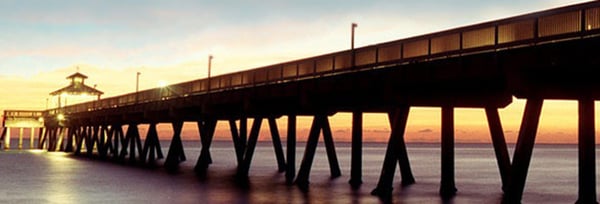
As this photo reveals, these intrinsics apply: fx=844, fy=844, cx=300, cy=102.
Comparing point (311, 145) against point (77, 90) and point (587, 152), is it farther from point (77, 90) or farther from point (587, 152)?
point (77, 90)

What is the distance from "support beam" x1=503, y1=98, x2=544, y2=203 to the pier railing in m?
1.88

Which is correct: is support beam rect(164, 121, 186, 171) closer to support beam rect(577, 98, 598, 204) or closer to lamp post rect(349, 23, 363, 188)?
lamp post rect(349, 23, 363, 188)

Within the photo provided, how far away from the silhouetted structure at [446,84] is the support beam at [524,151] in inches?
1.1

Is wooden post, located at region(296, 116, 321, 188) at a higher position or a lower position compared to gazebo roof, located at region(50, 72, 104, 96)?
lower

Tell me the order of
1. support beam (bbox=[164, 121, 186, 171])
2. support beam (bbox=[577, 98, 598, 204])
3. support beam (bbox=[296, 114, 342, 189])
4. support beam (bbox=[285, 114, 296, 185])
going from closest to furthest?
1. support beam (bbox=[577, 98, 598, 204])
2. support beam (bbox=[296, 114, 342, 189])
3. support beam (bbox=[285, 114, 296, 185])
4. support beam (bbox=[164, 121, 186, 171])

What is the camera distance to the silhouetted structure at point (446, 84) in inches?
925

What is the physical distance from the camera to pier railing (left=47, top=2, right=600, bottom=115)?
2280 cm

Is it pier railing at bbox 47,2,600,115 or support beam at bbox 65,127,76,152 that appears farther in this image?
support beam at bbox 65,127,76,152

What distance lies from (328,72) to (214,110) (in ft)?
52.6

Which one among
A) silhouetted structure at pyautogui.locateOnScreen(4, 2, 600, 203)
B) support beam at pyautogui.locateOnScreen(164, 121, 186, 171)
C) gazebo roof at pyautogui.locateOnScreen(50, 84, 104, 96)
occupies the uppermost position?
gazebo roof at pyautogui.locateOnScreen(50, 84, 104, 96)

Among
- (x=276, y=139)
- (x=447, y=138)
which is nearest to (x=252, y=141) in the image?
(x=276, y=139)

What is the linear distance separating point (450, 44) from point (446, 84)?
240 cm

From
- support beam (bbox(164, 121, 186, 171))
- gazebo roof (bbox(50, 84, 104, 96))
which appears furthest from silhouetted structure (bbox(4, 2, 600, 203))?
gazebo roof (bbox(50, 84, 104, 96))

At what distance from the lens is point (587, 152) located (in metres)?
27.0
